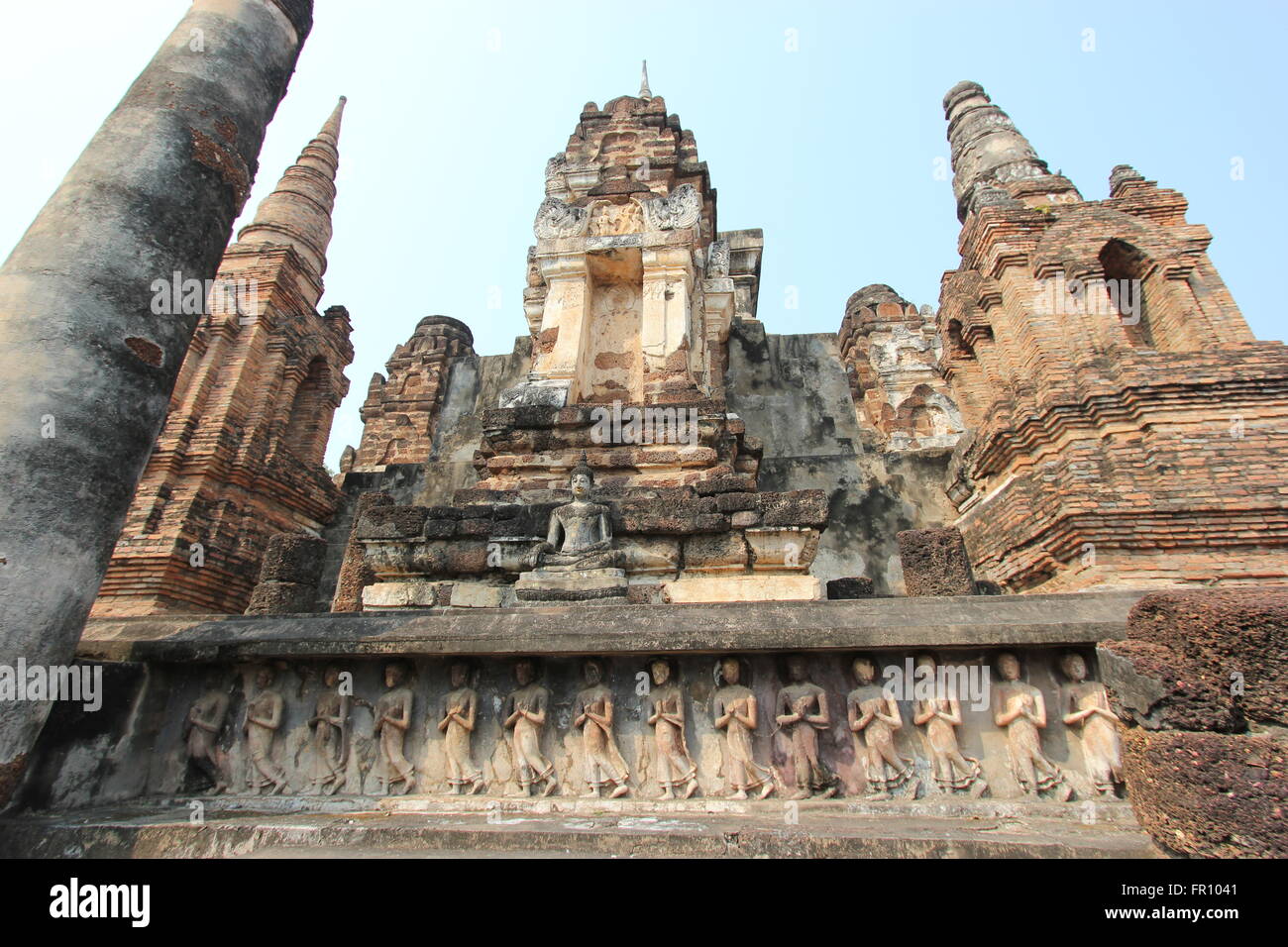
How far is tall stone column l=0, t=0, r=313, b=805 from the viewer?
12.1 ft

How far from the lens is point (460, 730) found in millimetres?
4168

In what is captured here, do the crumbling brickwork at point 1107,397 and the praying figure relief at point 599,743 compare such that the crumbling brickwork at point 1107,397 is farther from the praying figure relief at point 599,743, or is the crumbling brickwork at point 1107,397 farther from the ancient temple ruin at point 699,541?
the praying figure relief at point 599,743

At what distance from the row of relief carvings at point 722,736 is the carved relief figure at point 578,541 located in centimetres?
157

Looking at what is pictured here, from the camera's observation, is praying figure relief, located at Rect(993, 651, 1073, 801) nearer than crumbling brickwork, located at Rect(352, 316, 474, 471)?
Yes

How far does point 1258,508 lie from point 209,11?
11.0m

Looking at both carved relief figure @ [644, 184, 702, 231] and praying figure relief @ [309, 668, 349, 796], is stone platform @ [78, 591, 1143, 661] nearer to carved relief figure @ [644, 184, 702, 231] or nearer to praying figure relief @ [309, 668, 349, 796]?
praying figure relief @ [309, 668, 349, 796]

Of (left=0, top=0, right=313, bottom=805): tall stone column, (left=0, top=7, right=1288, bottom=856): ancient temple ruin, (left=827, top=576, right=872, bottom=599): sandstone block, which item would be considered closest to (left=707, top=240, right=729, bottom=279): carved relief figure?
(left=0, top=7, right=1288, bottom=856): ancient temple ruin

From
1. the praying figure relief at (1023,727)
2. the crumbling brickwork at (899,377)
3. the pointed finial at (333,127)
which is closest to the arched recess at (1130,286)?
the crumbling brickwork at (899,377)

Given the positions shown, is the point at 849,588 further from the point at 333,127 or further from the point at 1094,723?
the point at 333,127

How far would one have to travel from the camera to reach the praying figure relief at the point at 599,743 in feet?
13.1

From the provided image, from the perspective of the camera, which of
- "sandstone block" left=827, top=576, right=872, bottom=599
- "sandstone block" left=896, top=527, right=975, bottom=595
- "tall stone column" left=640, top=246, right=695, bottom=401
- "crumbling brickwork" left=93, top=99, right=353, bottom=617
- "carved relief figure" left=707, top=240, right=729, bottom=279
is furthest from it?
"carved relief figure" left=707, top=240, right=729, bottom=279

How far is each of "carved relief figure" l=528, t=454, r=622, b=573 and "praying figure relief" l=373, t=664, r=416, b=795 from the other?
169 cm

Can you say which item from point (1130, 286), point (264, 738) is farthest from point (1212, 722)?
point (1130, 286)

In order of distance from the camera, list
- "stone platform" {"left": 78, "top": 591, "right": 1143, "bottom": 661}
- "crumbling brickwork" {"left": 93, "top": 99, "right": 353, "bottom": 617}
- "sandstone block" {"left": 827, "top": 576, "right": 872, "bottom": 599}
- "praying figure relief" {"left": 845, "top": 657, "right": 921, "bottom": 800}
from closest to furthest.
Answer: "praying figure relief" {"left": 845, "top": 657, "right": 921, "bottom": 800}
"stone platform" {"left": 78, "top": 591, "right": 1143, "bottom": 661}
"sandstone block" {"left": 827, "top": 576, "right": 872, "bottom": 599}
"crumbling brickwork" {"left": 93, "top": 99, "right": 353, "bottom": 617}
